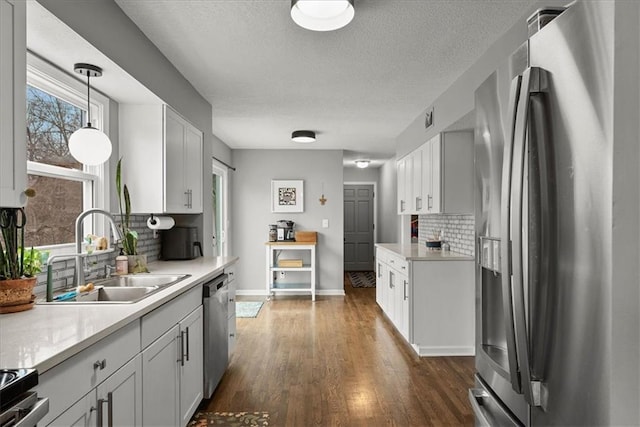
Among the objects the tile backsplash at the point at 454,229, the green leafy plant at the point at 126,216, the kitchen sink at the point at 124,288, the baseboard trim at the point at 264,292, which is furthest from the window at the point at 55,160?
the baseboard trim at the point at 264,292

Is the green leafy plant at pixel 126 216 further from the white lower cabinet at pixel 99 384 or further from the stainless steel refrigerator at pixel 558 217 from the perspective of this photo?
the stainless steel refrigerator at pixel 558 217

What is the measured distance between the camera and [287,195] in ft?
21.4

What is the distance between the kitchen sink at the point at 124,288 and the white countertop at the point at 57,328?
0.52ft

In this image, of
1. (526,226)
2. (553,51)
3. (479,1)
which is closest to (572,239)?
(526,226)

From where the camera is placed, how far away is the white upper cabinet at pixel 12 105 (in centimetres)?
123

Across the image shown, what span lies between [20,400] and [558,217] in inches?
50.7

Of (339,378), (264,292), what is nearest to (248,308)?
(264,292)

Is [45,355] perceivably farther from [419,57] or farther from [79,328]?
[419,57]

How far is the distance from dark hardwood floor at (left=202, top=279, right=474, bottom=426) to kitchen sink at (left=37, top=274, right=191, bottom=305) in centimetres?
93

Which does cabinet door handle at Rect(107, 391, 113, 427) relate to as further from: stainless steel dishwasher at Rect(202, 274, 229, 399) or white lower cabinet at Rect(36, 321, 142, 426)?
stainless steel dishwasher at Rect(202, 274, 229, 399)

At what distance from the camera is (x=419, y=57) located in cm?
286

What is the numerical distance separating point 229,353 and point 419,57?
2.77 meters

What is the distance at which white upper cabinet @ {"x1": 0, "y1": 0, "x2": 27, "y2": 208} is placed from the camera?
48.4 inches

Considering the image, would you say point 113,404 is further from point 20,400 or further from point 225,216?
point 225,216
